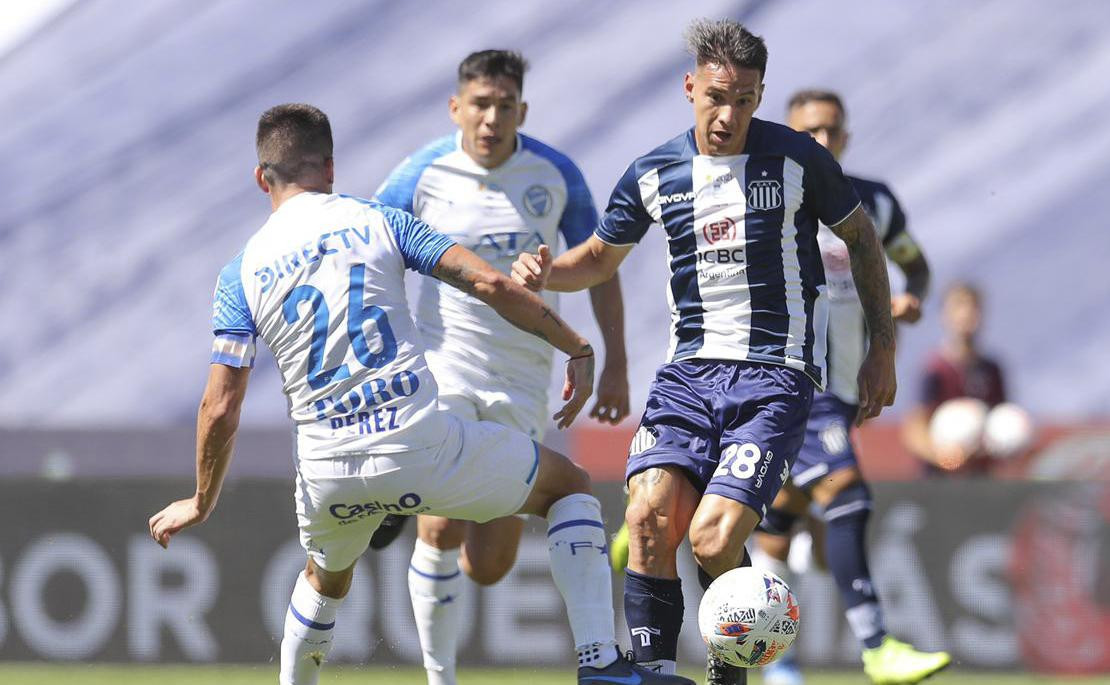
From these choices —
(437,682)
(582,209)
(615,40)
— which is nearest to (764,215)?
(582,209)

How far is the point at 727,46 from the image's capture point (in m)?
5.32

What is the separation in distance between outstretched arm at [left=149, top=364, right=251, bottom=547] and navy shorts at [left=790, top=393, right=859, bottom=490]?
2.93m

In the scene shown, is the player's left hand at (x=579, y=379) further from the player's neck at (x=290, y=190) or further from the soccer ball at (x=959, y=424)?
the soccer ball at (x=959, y=424)

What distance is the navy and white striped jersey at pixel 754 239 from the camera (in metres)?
5.39

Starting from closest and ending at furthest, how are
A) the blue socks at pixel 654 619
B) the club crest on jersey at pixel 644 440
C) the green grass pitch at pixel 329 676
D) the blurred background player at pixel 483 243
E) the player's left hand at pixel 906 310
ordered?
the blue socks at pixel 654 619 < the club crest on jersey at pixel 644 440 < the blurred background player at pixel 483 243 < the player's left hand at pixel 906 310 < the green grass pitch at pixel 329 676

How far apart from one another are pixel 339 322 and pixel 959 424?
6195mm

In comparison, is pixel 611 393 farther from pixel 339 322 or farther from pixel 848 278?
pixel 339 322

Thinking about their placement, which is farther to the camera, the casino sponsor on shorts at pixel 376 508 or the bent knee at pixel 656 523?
the bent knee at pixel 656 523

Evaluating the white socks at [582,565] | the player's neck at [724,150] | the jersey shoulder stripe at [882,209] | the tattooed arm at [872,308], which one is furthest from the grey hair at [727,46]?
the jersey shoulder stripe at [882,209]

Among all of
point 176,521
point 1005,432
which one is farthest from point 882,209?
point 1005,432

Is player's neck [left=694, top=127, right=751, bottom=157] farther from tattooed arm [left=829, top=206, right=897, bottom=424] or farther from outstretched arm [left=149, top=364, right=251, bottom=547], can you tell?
outstretched arm [left=149, top=364, right=251, bottom=547]

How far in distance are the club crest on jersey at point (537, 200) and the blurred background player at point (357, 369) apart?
4.56 ft

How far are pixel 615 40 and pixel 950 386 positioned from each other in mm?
6678

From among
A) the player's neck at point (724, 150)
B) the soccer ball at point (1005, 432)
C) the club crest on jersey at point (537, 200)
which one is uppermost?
the club crest on jersey at point (537, 200)
